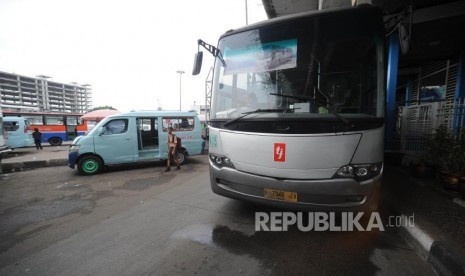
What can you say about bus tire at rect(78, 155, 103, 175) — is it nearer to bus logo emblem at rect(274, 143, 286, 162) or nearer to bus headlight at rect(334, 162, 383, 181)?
bus logo emblem at rect(274, 143, 286, 162)

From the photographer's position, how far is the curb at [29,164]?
877 centimetres

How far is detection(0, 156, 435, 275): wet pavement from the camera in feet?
7.88

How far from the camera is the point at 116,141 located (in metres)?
7.78

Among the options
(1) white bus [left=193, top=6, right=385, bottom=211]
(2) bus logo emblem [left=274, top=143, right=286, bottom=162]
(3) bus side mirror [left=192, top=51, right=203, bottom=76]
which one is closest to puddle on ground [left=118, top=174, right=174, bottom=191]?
(1) white bus [left=193, top=6, right=385, bottom=211]

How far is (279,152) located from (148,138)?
337 inches

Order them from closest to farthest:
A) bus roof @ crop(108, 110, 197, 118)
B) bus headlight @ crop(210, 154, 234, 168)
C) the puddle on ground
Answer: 1. bus headlight @ crop(210, 154, 234, 168)
2. the puddle on ground
3. bus roof @ crop(108, 110, 197, 118)

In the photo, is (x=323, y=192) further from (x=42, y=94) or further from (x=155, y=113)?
(x=42, y=94)

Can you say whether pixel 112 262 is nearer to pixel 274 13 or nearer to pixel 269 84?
pixel 269 84

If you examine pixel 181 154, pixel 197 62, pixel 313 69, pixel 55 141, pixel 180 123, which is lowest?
pixel 55 141

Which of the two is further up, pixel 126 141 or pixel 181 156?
pixel 126 141

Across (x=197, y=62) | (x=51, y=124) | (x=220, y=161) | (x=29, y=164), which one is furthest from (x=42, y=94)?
(x=220, y=161)

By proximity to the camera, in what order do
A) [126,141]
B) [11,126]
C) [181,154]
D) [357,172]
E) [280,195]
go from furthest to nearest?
[11,126], [181,154], [126,141], [280,195], [357,172]

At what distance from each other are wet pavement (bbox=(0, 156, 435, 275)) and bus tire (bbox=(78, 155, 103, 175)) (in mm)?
2421

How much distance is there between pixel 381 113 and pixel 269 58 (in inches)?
62.7
